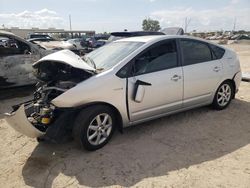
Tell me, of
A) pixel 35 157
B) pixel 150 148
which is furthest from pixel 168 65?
pixel 35 157

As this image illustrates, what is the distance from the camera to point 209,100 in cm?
513

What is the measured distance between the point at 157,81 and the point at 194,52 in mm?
1159

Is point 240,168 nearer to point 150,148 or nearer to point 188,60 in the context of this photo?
point 150,148

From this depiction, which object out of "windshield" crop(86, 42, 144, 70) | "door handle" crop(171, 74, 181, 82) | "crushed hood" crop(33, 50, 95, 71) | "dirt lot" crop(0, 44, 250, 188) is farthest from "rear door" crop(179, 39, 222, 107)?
"crushed hood" crop(33, 50, 95, 71)

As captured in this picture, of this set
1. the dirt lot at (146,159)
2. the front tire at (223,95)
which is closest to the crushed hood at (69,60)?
the dirt lot at (146,159)

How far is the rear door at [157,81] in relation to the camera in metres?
4.01

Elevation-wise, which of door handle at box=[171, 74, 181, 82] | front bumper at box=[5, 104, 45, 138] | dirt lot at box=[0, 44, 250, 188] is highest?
door handle at box=[171, 74, 181, 82]

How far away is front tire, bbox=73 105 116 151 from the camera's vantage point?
11.7 ft

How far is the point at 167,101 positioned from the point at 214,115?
52.4 inches

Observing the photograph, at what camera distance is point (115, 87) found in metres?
3.79

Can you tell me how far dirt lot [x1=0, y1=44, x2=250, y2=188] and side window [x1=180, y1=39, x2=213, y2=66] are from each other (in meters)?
1.14

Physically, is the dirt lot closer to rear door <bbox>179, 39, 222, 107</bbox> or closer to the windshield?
rear door <bbox>179, 39, 222, 107</bbox>

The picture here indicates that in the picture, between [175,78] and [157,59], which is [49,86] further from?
[175,78]

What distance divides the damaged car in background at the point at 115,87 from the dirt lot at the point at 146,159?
12.1 inches
